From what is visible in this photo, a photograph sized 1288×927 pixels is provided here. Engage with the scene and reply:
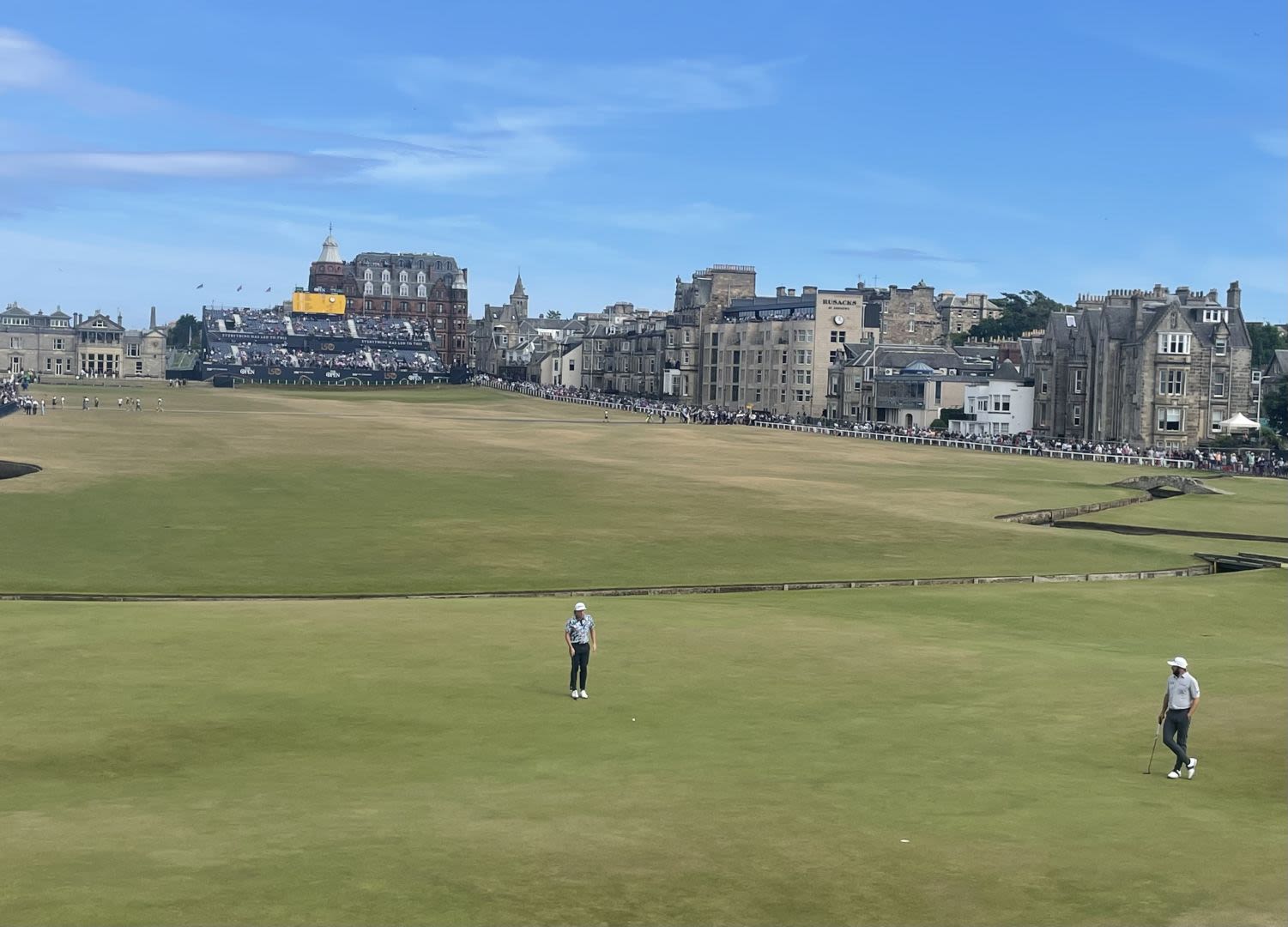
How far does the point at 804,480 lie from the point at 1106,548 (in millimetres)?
28281

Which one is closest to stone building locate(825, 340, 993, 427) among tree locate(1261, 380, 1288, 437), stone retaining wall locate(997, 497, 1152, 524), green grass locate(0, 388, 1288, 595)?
tree locate(1261, 380, 1288, 437)

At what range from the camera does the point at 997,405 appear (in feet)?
495

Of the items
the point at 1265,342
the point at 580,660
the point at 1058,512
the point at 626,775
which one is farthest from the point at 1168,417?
the point at 626,775

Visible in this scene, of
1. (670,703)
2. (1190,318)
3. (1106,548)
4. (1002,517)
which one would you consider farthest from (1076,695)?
(1190,318)

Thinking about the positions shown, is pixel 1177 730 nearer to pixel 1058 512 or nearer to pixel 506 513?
pixel 506 513

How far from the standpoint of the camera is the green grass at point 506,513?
Result: 153 ft

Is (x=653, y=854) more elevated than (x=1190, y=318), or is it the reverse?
(x=1190, y=318)

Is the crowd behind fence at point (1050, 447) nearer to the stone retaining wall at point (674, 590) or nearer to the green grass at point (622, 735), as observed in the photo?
the green grass at point (622, 735)

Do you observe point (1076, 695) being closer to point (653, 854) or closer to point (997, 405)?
point (653, 854)

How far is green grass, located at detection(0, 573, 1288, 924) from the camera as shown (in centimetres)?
1489

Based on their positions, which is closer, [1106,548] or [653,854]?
[653,854]

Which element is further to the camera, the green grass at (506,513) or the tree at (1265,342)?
the tree at (1265,342)

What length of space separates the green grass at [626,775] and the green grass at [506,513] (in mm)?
11643

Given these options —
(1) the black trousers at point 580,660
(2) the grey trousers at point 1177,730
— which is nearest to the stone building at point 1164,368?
(1) the black trousers at point 580,660
